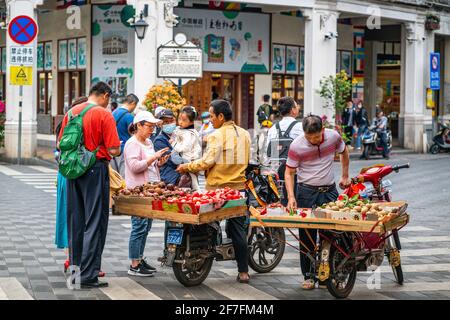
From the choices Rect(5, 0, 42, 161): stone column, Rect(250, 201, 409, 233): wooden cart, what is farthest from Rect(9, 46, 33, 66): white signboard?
Rect(250, 201, 409, 233): wooden cart

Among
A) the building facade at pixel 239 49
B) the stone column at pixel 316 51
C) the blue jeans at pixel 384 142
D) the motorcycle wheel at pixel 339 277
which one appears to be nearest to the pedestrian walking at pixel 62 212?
the motorcycle wheel at pixel 339 277

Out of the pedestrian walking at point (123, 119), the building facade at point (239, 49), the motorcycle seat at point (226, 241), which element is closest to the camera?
the motorcycle seat at point (226, 241)

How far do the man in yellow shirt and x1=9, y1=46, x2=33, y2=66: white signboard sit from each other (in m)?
14.5

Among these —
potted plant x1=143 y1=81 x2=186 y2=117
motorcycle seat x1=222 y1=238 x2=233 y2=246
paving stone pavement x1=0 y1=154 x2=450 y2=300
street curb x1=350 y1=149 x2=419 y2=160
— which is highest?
potted plant x1=143 y1=81 x2=186 y2=117

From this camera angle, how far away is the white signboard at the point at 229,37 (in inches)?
1142

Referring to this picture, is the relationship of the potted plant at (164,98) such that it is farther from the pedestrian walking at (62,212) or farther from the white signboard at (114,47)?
the pedestrian walking at (62,212)

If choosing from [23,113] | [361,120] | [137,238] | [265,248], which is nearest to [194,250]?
[137,238]

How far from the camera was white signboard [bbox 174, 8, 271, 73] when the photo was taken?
29000 mm

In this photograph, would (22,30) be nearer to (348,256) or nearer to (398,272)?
(398,272)

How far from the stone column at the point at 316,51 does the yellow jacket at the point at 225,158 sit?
62.2 feet

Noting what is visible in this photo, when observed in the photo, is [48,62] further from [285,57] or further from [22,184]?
[22,184]

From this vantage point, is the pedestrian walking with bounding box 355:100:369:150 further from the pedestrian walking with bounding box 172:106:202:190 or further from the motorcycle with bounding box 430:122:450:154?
the pedestrian walking with bounding box 172:106:202:190

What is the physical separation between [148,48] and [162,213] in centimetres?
1625

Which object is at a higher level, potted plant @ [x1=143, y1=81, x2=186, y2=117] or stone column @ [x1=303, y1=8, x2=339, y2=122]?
stone column @ [x1=303, y1=8, x2=339, y2=122]
